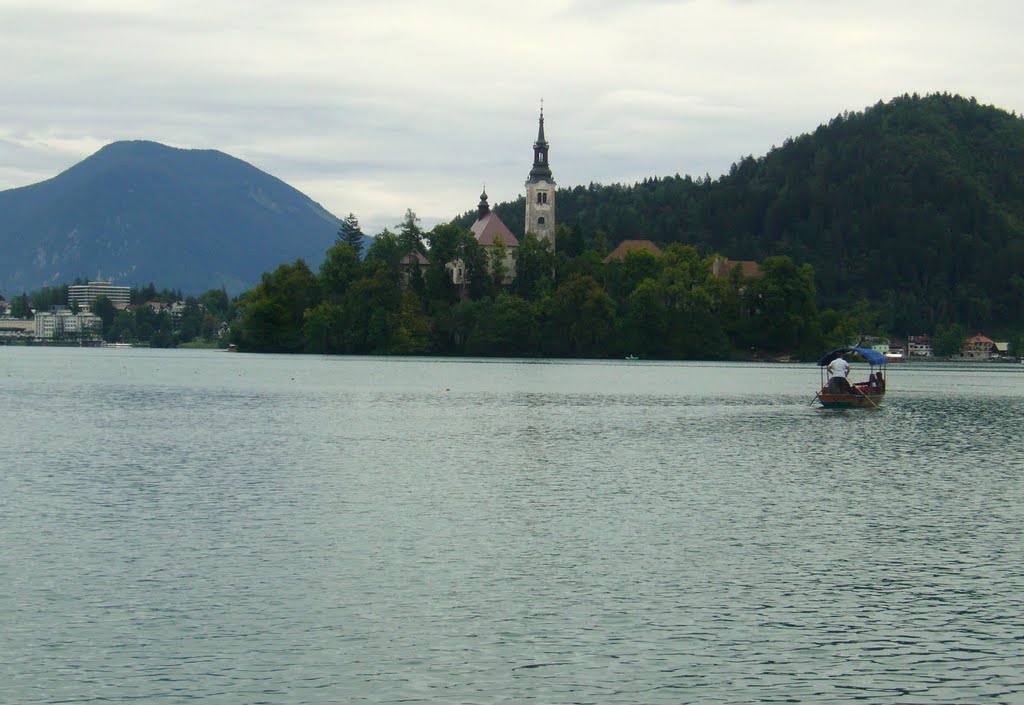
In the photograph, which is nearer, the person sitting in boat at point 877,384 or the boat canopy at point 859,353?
the boat canopy at point 859,353

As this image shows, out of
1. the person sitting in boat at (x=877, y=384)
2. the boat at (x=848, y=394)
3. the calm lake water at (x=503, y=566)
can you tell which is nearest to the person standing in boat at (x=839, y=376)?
the boat at (x=848, y=394)

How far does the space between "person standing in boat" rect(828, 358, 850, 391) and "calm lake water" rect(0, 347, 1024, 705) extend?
23.6 m

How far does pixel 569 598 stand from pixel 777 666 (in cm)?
569

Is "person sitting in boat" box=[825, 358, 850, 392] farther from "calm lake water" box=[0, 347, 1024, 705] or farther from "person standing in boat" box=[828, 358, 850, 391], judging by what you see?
"calm lake water" box=[0, 347, 1024, 705]

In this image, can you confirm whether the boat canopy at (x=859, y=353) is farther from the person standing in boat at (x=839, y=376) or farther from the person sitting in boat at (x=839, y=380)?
the person sitting in boat at (x=839, y=380)

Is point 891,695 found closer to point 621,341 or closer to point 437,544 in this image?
point 437,544

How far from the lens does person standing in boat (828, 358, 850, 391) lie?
291 ft

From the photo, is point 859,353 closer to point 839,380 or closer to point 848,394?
point 839,380

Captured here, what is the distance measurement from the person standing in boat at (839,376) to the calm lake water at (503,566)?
23585 millimetres

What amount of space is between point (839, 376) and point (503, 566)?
65.5 metres

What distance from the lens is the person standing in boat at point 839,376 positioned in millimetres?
88562

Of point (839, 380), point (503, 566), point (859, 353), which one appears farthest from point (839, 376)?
point (503, 566)

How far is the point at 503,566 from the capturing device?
94.6 ft

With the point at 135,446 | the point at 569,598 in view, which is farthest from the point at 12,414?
the point at 569,598
